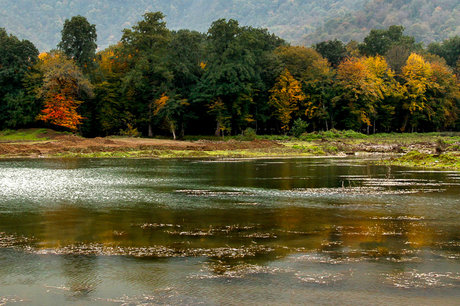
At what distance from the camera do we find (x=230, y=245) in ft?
37.5

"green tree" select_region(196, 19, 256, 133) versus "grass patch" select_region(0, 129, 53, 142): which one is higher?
"green tree" select_region(196, 19, 256, 133)

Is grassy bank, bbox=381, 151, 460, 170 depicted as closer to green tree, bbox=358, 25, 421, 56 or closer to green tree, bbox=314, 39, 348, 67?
green tree, bbox=314, 39, 348, 67

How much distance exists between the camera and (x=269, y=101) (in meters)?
80.2

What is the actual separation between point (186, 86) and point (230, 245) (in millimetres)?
69815

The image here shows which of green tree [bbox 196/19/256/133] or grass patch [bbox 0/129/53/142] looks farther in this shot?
green tree [bbox 196/19/256/133]

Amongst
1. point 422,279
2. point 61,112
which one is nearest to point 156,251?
point 422,279

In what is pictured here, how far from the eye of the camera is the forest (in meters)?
72.1

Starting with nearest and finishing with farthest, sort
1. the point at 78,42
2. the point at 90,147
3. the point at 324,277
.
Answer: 1. the point at 324,277
2. the point at 90,147
3. the point at 78,42

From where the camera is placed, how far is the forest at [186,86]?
72125 millimetres

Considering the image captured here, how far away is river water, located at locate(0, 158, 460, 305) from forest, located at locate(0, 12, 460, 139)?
52615 millimetres

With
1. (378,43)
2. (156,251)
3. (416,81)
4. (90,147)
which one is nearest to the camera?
(156,251)

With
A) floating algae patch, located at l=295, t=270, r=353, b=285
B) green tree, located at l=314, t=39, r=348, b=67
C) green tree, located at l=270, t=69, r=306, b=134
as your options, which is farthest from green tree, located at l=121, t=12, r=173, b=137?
floating algae patch, located at l=295, t=270, r=353, b=285

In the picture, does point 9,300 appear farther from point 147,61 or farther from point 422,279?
point 147,61

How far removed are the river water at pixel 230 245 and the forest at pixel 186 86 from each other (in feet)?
173
